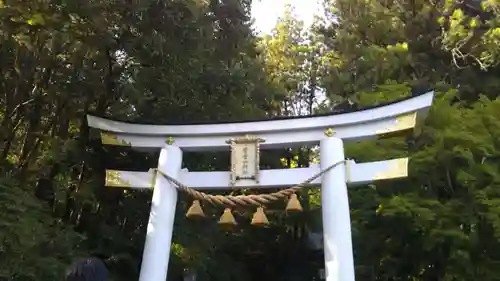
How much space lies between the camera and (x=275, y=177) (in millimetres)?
7023

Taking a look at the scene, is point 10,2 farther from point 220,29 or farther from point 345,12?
point 345,12

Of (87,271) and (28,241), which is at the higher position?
(28,241)

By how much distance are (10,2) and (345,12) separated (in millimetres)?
9057

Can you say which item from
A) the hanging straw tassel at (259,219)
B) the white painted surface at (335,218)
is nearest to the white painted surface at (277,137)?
the white painted surface at (335,218)

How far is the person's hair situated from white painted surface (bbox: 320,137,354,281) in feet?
15.2

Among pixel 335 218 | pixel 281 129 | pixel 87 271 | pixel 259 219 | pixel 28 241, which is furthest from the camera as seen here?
pixel 281 129

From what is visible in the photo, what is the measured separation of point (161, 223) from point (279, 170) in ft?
5.35

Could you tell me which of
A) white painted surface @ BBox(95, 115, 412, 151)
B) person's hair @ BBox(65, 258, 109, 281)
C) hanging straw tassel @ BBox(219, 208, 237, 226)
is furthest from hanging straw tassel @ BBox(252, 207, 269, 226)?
person's hair @ BBox(65, 258, 109, 281)

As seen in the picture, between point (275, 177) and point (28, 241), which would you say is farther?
point (275, 177)

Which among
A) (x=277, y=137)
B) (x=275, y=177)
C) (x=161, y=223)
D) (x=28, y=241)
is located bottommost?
(x=28, y=241)

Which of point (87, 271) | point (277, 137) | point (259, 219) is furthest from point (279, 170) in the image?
point (87, 271)

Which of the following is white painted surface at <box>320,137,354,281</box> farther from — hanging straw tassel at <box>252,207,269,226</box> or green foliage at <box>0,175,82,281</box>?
green foliage at <box>0,175,82,281</box>

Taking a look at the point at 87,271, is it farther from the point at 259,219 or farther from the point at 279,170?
the point at 279,170

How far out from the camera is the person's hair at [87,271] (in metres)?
2.04
